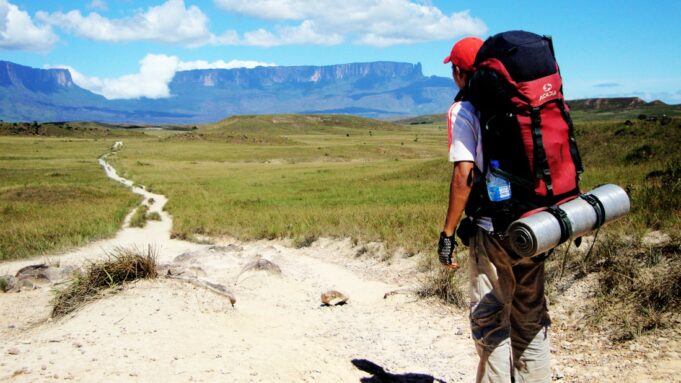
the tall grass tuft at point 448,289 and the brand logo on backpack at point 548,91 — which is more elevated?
the brand logo on backpack at point 548,91

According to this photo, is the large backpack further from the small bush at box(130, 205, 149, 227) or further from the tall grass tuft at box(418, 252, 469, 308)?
the small bush at box(130, 205, 149, 227)

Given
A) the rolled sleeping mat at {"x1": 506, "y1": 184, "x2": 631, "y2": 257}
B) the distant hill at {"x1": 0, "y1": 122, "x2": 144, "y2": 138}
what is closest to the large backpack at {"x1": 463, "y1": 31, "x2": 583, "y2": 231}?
the rolled sleeping mat at {"x1": 506, "y1": 184, "x2": 631, "y2": 257}

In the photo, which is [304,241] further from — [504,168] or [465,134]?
[504,168]

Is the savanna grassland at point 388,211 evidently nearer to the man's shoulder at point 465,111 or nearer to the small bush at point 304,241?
the small bush at point 304,241

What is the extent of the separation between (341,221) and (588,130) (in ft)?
62.9

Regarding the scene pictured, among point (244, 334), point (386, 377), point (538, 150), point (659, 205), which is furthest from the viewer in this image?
point (659, 205)

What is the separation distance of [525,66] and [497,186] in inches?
33.2

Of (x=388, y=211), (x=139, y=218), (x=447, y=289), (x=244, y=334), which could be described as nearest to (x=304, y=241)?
(x=388, y=211)

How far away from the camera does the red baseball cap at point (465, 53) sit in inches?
156

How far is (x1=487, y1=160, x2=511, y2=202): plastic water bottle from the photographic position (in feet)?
12.2

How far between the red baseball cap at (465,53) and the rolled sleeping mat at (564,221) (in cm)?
123

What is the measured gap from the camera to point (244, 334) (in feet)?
19.9

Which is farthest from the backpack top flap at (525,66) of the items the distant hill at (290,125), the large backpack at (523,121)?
the distant hill at (290,125)

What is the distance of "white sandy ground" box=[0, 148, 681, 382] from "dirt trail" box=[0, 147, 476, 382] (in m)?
0.01
